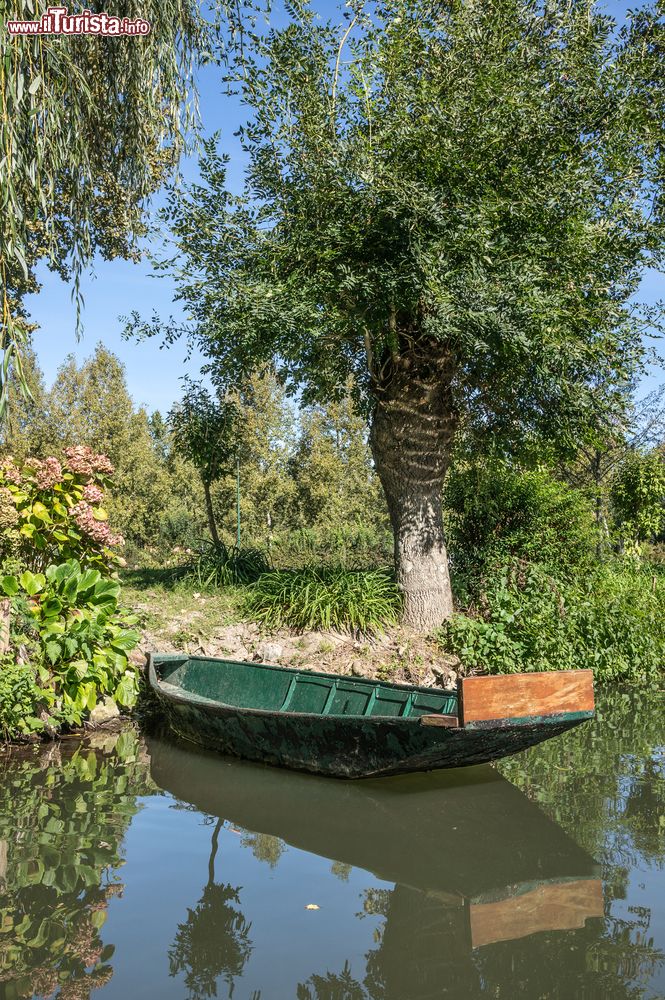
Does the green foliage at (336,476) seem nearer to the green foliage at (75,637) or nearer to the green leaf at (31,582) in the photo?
the green foliage at (75,637)

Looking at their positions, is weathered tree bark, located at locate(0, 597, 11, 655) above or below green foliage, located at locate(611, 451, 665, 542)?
below

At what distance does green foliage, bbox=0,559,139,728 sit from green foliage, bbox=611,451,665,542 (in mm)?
10455

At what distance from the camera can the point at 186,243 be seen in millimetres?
9344

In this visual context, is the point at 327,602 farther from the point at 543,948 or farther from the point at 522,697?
the point at 543,948

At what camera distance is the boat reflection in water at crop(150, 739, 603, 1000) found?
3.71 m

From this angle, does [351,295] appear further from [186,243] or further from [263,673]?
[263,673]

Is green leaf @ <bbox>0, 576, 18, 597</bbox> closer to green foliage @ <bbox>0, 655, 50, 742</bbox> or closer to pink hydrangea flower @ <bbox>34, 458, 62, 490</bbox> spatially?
green foliage @ <bbox>0, 655, 50, 742</bbox>

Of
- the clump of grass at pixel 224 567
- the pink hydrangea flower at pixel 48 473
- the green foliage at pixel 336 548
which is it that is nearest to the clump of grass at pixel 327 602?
the clump of grass at pixel 224 567

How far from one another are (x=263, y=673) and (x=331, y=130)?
6.15m

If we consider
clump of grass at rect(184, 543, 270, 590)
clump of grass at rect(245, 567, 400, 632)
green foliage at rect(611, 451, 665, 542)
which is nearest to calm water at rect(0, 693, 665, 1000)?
clump of grass at rect(245, 567, 400, 632)

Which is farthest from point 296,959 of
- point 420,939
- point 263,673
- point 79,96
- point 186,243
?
point 186,243

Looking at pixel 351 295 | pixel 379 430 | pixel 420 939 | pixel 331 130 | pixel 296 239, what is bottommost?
pixel 420 939

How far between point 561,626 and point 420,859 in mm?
5623

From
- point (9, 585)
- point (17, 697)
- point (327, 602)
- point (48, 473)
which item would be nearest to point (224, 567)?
point (327, 602)
